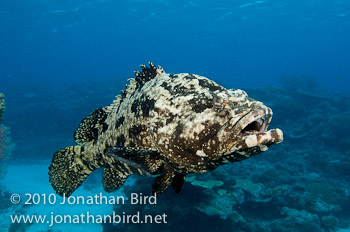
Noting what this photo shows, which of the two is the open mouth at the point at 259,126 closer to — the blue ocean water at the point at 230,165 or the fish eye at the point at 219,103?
the fish eye at the point at 219,103

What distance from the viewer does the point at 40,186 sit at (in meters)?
16.5

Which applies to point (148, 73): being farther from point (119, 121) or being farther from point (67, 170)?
point (67, 170)

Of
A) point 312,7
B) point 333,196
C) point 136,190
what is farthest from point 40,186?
point 312,7

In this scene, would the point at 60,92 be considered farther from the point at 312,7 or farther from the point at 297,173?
the point at 312,7

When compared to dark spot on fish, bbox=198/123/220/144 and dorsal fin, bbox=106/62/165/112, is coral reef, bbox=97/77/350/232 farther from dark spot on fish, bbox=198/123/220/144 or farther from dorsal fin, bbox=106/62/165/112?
dark spot on fish, bbox=198/123/220/144

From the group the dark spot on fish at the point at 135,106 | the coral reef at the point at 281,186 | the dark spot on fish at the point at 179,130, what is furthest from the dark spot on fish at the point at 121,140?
the coral reef at the point at 281,186

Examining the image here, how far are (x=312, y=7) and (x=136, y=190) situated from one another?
181 feet

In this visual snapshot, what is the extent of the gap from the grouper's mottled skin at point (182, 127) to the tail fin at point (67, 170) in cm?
110

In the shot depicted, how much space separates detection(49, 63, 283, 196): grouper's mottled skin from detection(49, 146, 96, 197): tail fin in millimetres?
1102

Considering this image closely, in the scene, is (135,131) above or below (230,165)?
above

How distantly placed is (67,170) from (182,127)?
2.98 meters

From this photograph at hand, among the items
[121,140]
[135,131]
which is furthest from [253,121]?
[121,140]

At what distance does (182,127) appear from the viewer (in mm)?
2410

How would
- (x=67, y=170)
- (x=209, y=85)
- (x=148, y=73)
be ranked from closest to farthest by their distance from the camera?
(x=209, y=85) → (x=148, y=73) → (x=67, y=170)
